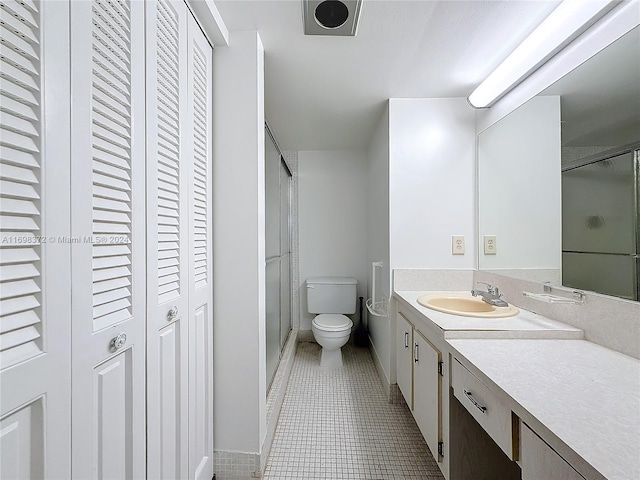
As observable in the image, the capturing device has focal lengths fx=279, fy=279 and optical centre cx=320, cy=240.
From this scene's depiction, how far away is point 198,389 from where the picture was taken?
1206mm

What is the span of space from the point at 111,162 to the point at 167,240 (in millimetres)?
336

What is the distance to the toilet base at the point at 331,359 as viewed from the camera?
2650 mm

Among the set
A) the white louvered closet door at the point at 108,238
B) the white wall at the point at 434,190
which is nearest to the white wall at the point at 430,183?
the white wall at the point at 434,190

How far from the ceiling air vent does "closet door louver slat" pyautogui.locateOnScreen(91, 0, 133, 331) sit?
0.76 metres

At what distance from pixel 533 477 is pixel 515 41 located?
6.16 ft

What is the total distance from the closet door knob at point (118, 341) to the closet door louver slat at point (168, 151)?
0.68 ft

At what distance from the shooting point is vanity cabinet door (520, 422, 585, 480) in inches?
23.3

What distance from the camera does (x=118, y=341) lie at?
28.7 inches

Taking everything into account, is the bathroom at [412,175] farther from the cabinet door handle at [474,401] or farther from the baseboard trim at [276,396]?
the cabinet door handle at [474,401]

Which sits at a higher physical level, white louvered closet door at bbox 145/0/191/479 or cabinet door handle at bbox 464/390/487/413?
white louvered closet door at bbox 145/0/191/479

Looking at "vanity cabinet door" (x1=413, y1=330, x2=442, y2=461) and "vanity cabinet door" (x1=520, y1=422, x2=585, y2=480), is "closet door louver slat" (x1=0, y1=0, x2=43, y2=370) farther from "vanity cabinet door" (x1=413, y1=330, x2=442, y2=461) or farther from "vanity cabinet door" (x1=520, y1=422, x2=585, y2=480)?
"vanity cabinet door" (x1=413, y1=330, x2=442, y2=461)

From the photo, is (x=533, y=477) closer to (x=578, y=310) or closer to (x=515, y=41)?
(x=578, y=310)

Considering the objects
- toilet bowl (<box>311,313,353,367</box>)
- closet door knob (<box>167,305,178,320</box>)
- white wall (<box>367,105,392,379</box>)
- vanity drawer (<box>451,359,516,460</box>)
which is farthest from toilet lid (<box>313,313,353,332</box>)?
closet door knob (<box>167,305,178,320</box>)

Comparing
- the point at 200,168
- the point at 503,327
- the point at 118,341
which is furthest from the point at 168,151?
the point at 503,327
